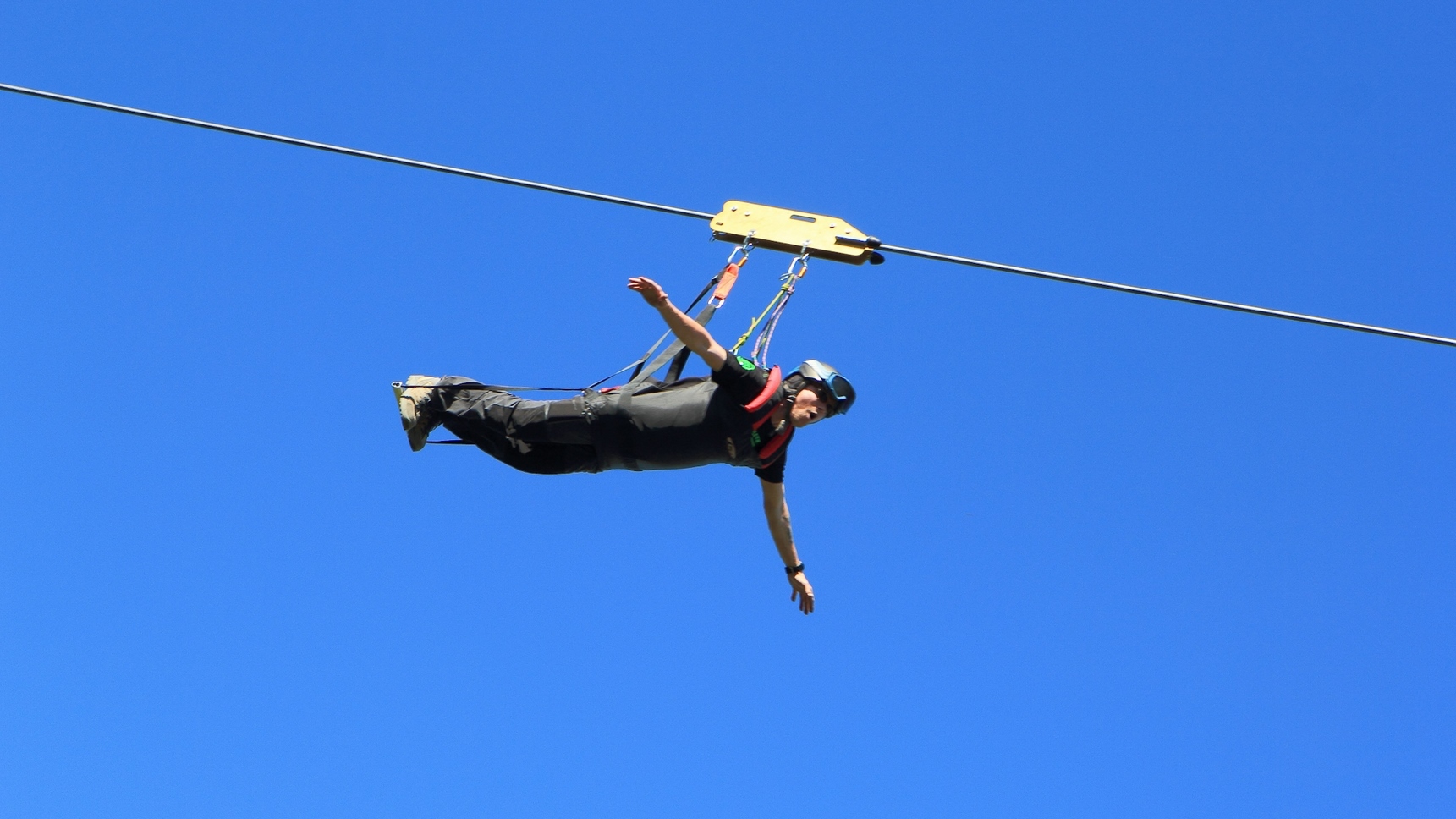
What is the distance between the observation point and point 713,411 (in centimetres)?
933

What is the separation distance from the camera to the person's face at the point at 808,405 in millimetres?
9375

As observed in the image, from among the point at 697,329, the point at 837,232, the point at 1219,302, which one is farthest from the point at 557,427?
the point at 1219,302

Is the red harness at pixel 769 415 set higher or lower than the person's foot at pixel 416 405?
lower

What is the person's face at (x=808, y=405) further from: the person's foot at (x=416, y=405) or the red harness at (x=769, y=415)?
the person's foot at (x=416, y=405)

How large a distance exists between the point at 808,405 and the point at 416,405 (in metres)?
2.11

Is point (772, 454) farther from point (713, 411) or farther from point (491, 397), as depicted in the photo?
point (491, 397)

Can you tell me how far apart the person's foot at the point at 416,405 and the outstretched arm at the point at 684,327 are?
1.56 m

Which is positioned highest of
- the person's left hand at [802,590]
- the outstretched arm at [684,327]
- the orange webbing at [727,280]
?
the orange webbing at [727,280]

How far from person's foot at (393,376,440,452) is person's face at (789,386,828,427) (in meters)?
1.98

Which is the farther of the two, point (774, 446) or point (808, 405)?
point (774, 446)

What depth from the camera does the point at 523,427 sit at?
9711 millimetres

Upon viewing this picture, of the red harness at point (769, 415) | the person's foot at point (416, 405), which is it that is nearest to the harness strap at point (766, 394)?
the red harness at point (769, 415)

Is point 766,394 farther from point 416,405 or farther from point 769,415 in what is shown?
point 416,405

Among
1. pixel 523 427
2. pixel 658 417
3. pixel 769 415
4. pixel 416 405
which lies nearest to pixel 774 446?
pixel 769 415
